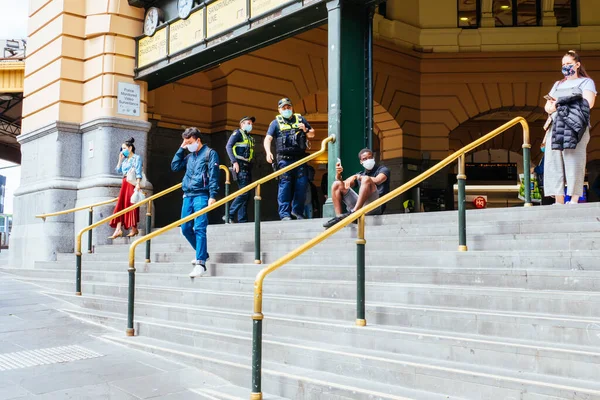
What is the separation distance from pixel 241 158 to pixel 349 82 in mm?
2325

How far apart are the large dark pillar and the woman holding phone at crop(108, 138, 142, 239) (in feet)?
14.1

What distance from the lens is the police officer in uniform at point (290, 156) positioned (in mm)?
9727

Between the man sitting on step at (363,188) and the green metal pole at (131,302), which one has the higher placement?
the man sitting on step at (363,188)

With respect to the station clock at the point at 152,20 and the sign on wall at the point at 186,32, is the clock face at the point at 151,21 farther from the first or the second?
the sign on wall at the point at 186,32

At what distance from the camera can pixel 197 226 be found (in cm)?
786

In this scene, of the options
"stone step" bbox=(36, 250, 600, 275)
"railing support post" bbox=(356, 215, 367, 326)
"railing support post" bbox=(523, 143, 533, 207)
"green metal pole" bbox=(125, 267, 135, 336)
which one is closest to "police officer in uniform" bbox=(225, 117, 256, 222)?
"stone step" bbox=(36, 250, 600, 275)

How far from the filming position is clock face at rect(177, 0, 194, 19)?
13.2 meters

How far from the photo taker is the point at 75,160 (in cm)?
1427

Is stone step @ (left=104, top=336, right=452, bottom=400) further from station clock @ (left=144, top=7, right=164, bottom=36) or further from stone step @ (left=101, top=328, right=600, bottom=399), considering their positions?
station clock @ (left=144, top=7, right=164, bottom=36)

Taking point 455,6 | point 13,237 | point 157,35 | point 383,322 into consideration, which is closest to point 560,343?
point 383,322

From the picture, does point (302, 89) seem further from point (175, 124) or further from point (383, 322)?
point (383, 322)

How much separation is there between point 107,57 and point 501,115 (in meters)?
15.3

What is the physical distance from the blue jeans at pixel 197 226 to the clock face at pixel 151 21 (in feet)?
23.5

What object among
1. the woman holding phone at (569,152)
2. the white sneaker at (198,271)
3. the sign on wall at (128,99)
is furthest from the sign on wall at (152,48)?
the woman holding phone at (569,152)
